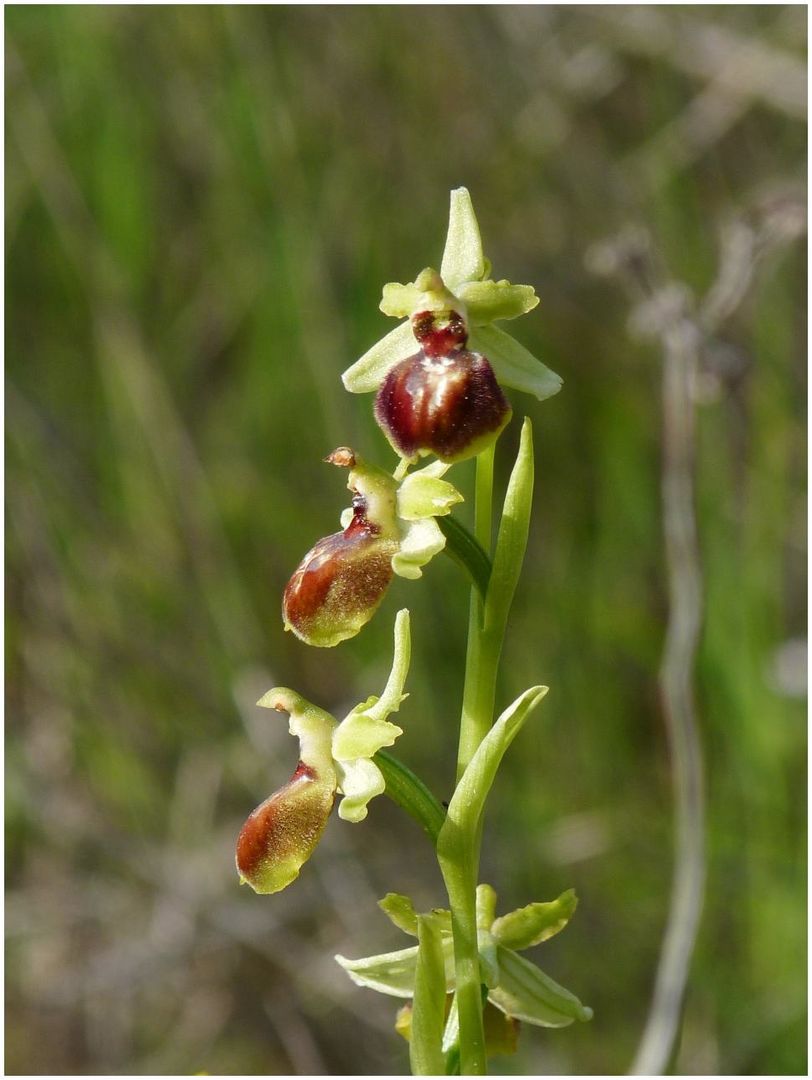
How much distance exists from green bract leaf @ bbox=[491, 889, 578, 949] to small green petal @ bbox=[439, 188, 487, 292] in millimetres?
582

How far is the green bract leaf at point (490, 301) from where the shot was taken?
1.22 metres

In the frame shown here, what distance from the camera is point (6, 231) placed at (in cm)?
288

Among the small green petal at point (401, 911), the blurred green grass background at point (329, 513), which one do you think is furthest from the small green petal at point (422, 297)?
the blurred green grass background at point (329, 513)

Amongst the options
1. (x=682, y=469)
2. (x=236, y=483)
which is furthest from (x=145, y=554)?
(x=682, y=469)

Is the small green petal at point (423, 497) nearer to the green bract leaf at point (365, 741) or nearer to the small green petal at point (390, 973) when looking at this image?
the green bract leaf at point (365, 741)

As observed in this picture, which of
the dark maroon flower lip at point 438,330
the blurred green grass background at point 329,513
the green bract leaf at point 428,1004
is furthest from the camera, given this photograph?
the blurred green grass background at point 329,513

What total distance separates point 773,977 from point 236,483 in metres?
1.41

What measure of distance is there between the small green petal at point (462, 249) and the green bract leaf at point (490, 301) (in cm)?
2

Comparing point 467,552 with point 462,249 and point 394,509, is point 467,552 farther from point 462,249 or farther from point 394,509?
point 462,249

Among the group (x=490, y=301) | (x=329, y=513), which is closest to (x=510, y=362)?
(x=490, y=301)

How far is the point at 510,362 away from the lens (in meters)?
1.22

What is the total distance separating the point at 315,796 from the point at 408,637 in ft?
0.59

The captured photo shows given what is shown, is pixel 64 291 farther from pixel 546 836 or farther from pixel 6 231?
pixel 546 836

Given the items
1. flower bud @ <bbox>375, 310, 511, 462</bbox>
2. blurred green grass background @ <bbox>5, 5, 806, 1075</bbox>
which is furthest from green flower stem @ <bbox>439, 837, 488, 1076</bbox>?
blurred green grass background @ <bbox>5, 5, 806, 1075</bbox>
